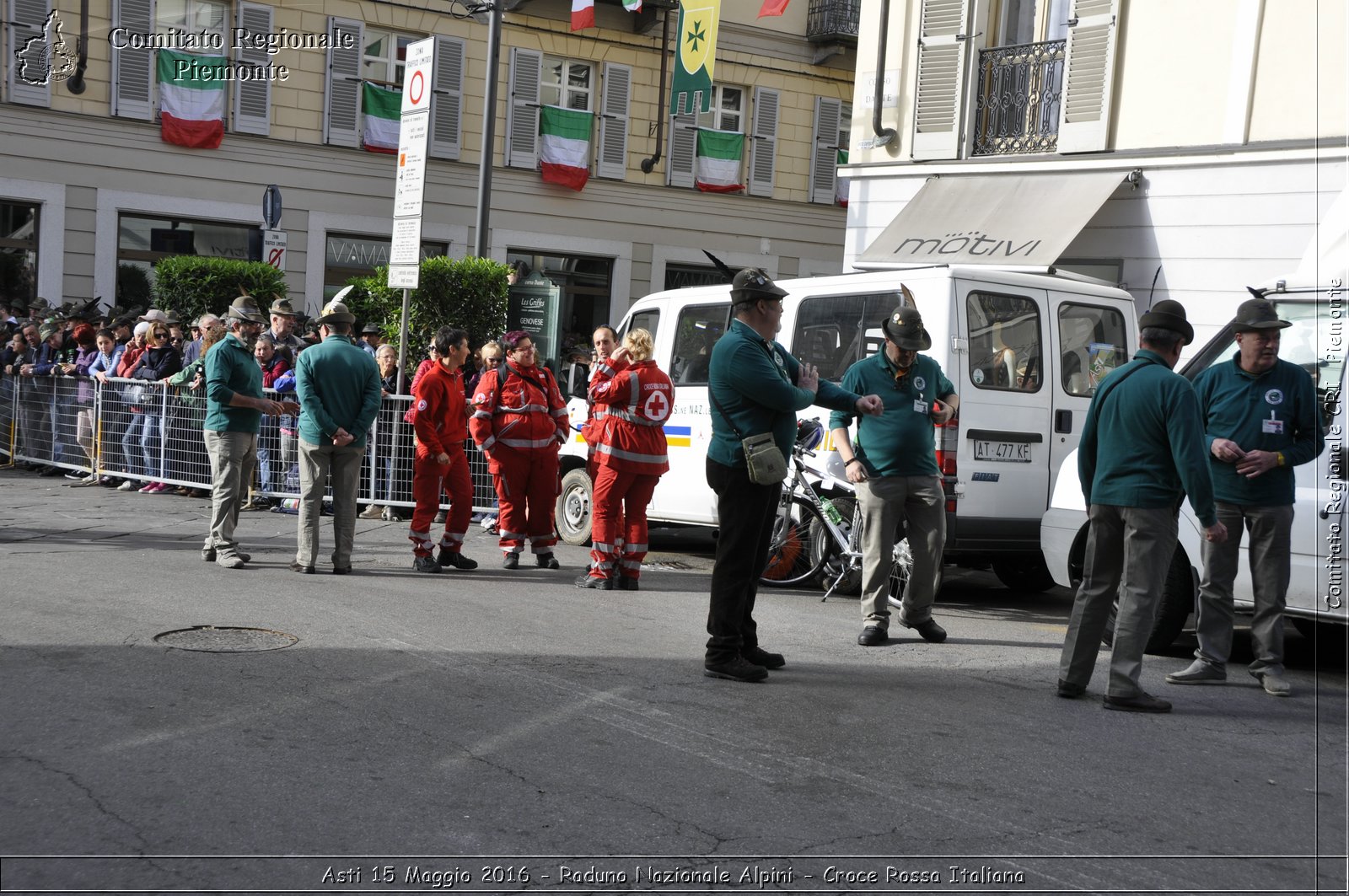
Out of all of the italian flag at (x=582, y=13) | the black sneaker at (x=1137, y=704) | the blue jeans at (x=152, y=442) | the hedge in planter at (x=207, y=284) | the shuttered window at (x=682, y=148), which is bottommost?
the black sneaker at (x=1137, y=704)

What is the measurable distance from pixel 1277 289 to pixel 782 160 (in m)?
20.8

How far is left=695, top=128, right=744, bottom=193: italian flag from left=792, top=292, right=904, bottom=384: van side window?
686 inches

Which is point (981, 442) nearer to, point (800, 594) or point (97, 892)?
point (800, 594)

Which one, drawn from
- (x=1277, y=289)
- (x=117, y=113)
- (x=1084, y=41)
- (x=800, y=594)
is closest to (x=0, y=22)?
(x=117, y=113)

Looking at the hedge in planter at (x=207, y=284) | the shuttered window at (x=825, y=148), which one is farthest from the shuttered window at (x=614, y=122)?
the hedge in planter at (x=207, y=284)

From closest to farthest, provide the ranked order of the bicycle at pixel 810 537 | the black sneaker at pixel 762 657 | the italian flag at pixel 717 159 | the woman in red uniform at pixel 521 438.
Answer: the black sneaker at pixel 762 657 < the bicycle at pixel 810 537 < the woman in red uniform at pixel 521 438 < the italian flag at pixel 717 159

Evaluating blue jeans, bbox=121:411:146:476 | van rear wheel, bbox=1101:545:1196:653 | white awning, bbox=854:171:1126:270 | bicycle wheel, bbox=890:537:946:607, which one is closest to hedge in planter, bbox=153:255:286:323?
blue jeans, bbox=121:411:146:476

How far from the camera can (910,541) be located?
311 inches

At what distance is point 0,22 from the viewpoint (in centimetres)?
2098

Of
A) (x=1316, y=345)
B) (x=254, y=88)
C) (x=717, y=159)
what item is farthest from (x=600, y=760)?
(x=717, y=159)

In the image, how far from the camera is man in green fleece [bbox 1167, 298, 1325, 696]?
689 centimetres

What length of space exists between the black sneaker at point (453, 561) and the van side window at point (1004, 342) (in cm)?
401

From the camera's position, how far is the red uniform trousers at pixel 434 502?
1004 centimetres

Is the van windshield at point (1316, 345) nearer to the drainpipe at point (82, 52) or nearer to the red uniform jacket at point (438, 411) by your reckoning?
the red uniform jacket at point (438, 411)
